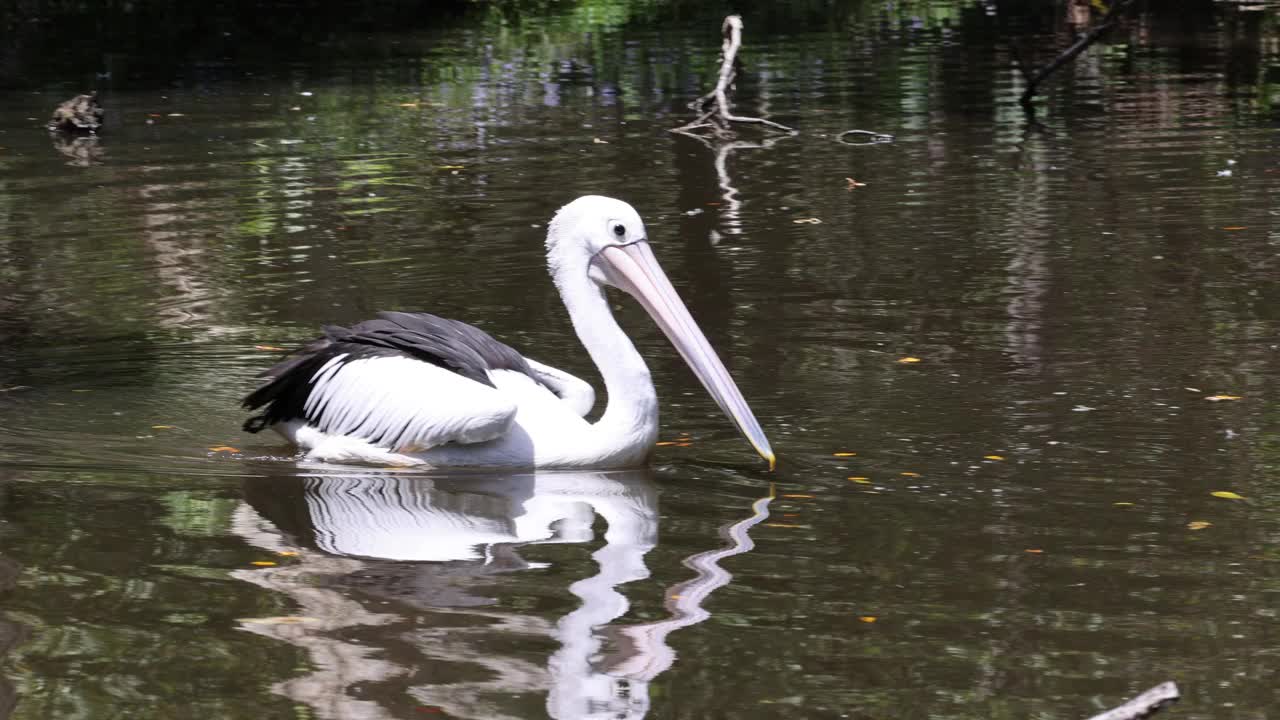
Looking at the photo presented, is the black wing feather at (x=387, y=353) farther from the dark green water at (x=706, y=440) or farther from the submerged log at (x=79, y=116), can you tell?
the submerged log at (x=79, y=116)

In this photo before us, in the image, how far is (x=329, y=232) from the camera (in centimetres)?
1106

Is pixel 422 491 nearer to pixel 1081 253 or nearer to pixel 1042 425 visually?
pixel 1042 425

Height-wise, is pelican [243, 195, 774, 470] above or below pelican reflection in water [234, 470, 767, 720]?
above

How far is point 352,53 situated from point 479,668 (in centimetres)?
2004

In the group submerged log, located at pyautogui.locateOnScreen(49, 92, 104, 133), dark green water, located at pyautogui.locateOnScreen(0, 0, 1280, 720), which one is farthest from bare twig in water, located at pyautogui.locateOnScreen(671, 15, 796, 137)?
submerged log, located at pyautogui.locateOnScreen(49, 92, 104, 133)

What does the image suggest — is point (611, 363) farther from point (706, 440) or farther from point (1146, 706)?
point (1146, 706)

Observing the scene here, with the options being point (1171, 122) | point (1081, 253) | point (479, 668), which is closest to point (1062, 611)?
point (479, 668)

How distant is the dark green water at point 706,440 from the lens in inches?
177

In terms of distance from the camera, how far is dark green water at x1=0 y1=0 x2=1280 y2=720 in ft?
14.7

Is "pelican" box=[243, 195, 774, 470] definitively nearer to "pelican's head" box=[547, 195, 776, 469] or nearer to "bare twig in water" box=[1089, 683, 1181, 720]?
"pelican's head" box=[547, 195, 776, 469]

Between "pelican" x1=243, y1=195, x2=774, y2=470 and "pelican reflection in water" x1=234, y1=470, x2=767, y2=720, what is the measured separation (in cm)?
12

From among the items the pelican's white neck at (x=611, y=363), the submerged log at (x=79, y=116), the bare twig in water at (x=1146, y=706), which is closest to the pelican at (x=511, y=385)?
the pelican's white neck at (x=611, y=363)

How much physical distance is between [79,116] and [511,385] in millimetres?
10704

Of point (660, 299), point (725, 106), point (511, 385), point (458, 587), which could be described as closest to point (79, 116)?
point (725, 106)
